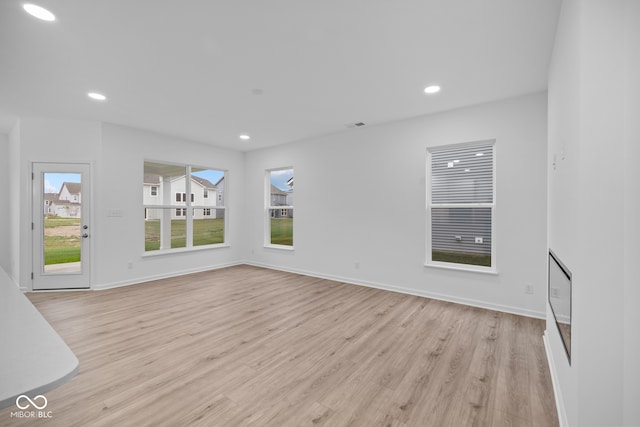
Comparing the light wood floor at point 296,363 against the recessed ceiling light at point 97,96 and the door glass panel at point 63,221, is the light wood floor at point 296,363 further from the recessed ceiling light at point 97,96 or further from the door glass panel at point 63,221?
the recessed ceiling light at point 97,96

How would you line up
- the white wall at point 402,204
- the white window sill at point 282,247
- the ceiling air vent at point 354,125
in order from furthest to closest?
the white window sill at point 282,247, the ceiling air vent at point 354,125, the white wall at point 402,204

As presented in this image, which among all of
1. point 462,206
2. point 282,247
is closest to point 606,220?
point 462,206

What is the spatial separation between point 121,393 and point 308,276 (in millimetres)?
3751

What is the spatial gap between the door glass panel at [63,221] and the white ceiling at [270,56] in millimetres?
1094

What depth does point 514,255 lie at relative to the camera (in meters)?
3.54

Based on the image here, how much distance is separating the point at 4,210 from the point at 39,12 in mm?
5458

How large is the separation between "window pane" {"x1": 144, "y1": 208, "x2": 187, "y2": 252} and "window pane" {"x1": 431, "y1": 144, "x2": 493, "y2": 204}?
4.89 metres

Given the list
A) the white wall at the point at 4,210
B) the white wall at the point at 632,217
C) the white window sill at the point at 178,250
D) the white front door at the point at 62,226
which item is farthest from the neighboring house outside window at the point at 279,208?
the white wall at the point at 632,217

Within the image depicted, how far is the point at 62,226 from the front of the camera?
462 cm

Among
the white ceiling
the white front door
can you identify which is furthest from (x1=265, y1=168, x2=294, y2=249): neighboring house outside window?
the white front door

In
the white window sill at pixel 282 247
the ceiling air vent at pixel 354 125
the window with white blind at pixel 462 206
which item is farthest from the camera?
the white window sill at pixel 282 247

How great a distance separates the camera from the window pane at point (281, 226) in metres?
6.13

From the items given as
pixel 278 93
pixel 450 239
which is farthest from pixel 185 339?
pixel 450 239

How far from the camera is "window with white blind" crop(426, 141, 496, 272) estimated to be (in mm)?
3830
